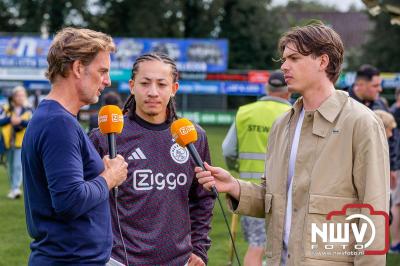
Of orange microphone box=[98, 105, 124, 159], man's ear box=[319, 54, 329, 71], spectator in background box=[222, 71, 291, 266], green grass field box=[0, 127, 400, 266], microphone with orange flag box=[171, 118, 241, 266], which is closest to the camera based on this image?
man's ear box=[319, 54, 329, 71]

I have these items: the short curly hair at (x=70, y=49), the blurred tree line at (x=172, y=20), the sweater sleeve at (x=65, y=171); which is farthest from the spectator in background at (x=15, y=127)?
the blurred tree line at (x=172, y=20)

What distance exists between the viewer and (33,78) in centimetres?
3741

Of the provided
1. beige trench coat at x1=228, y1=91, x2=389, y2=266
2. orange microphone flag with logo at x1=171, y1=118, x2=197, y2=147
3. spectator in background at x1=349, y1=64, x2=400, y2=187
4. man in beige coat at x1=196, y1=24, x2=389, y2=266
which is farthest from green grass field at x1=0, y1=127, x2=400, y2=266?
beige trench coat at x1=228, y1=91, x2=389, y2=266

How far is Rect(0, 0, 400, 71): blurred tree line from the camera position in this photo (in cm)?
5134

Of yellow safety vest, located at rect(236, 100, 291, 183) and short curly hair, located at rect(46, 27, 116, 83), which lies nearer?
short curly hair, located at rect(46, 27, 116, 83)

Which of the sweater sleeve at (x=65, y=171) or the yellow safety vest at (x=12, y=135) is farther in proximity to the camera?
the yellow safety vest at (x=12, y=135)

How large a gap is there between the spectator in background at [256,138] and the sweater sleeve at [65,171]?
13.0 ft

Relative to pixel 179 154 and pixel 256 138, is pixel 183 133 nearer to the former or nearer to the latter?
pixel 179 154

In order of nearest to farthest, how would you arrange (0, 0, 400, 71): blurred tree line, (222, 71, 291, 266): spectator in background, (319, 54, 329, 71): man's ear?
1. (319, 54, 329, 71): man's ear
2. (222, 71, 291, 266): spectator in background
3. (0, 0, 400, 71): blurred tree line

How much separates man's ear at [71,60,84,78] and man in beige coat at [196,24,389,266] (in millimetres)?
810

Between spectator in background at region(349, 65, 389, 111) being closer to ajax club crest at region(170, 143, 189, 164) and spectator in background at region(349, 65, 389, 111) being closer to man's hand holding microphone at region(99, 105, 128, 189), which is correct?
ajax club crest at region(170, 143, 189, 164)

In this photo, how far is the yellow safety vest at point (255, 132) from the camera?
705 centimetres

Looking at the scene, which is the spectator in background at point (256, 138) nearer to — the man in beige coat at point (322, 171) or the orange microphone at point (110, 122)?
the man in beige coat at point (322, 171)

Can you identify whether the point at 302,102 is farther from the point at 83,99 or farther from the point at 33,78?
the point at 33,78
